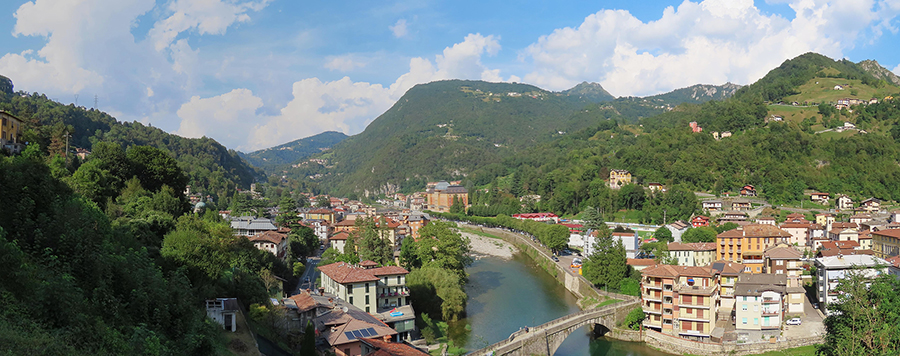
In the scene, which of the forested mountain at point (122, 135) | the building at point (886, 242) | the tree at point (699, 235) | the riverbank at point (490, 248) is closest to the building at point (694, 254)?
the tree at point (699, 235)

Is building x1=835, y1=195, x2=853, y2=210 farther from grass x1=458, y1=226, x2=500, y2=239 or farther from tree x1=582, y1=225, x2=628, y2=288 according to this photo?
tree x1=582, y1=225, x2=628, y2=288

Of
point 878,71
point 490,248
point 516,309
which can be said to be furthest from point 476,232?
point 878,71

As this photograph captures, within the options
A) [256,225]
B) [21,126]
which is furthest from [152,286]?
[256,225]

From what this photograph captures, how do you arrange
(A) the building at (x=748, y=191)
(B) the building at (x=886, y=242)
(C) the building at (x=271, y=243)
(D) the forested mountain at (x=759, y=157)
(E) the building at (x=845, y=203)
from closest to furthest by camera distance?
(C) the building at (x=271, y=243), (B) the building at (x=886, y=242), (E) the building at (x=845, y=203), (A) the building at (x=748, y=191), (D) the forested mountain at (x=759, y=157)

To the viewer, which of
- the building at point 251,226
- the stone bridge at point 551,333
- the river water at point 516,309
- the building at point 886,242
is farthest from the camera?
the building at point 251,226

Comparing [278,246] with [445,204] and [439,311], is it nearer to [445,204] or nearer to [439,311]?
[439,311]

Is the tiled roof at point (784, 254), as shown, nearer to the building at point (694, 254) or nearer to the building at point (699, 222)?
the building at point (694, 254)
